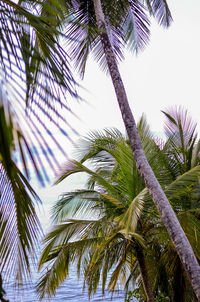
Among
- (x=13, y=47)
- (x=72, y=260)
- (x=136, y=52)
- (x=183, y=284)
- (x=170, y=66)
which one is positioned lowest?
(x=183, y=284)

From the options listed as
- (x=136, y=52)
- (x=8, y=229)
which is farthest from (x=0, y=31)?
(x=136, y=52)

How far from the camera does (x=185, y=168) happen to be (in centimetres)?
679

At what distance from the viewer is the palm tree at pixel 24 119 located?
44.9 inches

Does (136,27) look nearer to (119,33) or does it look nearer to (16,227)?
(119,33)

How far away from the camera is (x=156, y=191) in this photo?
15.0ft

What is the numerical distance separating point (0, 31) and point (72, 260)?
14.7 ft

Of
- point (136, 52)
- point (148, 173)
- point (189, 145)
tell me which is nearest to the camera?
point (148, 173)

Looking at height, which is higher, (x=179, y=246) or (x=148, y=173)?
(x=148, y=173)

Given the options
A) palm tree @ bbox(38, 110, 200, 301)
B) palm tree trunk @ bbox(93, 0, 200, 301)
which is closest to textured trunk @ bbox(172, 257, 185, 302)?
palm tree @ bbox(38, 110, 200, 301)

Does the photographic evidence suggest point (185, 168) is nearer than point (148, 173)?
No

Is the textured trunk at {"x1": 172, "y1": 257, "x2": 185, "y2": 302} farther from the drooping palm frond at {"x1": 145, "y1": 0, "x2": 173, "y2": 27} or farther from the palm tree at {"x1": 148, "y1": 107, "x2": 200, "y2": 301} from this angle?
the drooping palm frond at {"x1": 145, "y1": 0, "x2": 173, "y2": 27}

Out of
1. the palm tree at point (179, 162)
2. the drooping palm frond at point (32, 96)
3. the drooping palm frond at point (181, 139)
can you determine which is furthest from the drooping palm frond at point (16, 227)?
the drooping palm frond at point (181, 139)

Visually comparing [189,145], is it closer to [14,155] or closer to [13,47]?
[13,47]

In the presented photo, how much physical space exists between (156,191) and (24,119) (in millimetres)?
3539
